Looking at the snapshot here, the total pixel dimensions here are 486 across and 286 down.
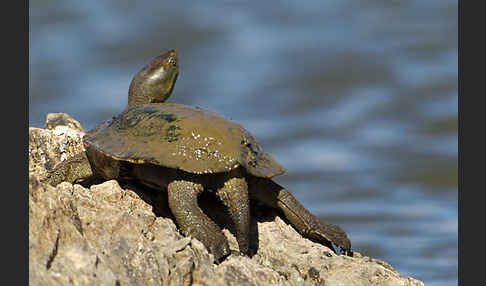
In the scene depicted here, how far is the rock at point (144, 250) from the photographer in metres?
2.41

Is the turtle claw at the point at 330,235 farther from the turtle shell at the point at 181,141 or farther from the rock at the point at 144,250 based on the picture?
the turtle shell at the point at 181,141

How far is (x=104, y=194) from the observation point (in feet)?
10.4

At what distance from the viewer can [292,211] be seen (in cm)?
350

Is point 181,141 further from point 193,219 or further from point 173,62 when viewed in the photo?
point 173,62

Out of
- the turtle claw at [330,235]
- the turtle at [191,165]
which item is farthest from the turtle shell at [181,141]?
the turtle claw at [330,235]

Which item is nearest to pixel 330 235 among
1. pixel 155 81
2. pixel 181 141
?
pixel 181 141

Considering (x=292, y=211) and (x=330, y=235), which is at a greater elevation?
(x=292, y=211)

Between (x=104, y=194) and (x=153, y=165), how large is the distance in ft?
0.87

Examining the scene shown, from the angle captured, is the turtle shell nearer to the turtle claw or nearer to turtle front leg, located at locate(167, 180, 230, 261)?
turtle front leg, located at locate(167, 180, 230, 261)

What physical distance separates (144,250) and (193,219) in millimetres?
418

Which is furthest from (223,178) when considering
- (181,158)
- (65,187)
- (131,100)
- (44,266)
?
(131,100)

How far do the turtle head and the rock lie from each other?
1.05 metres

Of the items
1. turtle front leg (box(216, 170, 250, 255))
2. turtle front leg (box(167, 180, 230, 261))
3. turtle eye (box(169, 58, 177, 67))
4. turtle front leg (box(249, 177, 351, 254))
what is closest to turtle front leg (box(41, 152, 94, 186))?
turtle front leg (box(167, 180, 230, 261))

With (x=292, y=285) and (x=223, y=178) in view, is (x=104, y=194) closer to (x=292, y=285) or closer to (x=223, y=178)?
(x=223, y=178)
